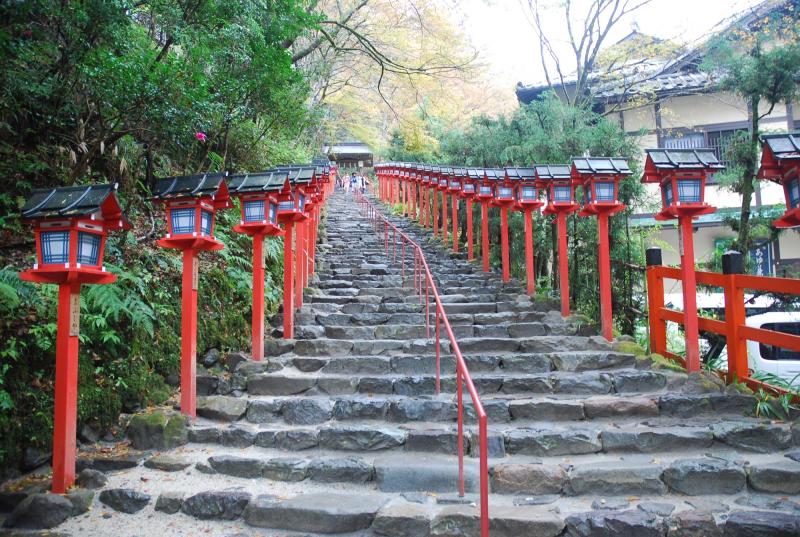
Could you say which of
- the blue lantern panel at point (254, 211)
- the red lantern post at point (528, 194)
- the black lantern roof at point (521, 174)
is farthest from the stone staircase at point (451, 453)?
the black lantern roof at point (521, 174)

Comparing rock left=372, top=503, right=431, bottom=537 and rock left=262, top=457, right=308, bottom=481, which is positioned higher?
rock left=262, top=457, right=308, bottom=481

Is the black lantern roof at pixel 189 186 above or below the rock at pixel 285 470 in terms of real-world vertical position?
above

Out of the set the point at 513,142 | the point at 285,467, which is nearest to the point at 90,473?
the point at 285,467

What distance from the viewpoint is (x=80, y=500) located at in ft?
13.5

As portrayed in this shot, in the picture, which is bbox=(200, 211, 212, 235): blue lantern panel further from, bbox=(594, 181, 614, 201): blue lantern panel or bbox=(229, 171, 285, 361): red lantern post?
bbox=(594, 181, 614, 201): blue lantern panel

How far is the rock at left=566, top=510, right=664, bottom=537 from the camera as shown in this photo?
3744mm

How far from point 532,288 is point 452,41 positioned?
27.5ft

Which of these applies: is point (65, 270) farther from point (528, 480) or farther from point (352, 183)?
point (352, 183)

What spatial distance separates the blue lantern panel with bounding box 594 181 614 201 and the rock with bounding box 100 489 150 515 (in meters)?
6.39

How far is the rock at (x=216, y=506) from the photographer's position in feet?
13.8

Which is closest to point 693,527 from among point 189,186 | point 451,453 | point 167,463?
point 451,453

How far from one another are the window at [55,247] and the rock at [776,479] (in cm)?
592

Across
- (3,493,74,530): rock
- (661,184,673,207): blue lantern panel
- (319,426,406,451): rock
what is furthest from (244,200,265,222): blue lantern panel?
(661,184,673,207): blue lantern panel

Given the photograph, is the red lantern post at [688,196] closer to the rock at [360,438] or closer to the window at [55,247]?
the rock at [360,438]
